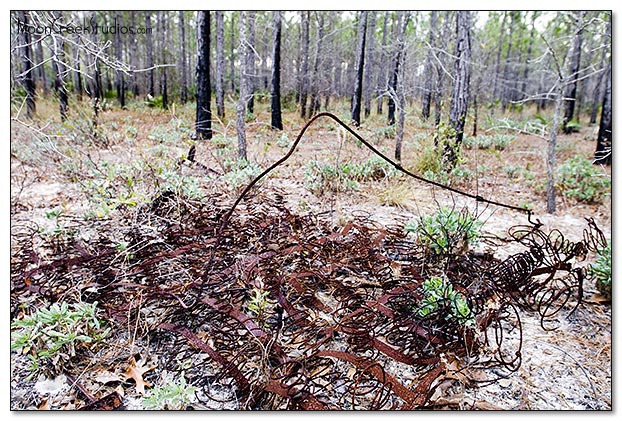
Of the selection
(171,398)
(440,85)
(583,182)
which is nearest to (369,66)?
(440,85)

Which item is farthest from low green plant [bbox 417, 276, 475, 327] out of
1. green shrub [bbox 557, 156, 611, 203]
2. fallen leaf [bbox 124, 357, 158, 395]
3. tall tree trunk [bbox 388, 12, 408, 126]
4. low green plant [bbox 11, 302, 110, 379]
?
tall tree trunk [bbox 388, 12, 408, 126]

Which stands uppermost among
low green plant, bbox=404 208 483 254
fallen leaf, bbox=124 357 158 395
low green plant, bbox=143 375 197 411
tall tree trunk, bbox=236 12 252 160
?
tall tree trunk, bbox=236 12 252 160

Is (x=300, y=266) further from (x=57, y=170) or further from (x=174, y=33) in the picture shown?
(x=174, y=33)

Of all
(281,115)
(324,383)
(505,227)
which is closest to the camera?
(324,383)

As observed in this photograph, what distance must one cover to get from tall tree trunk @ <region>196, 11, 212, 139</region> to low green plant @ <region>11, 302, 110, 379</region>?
181cm

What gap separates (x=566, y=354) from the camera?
1022 mm

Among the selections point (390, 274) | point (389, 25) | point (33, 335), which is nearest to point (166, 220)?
point (33, 335)

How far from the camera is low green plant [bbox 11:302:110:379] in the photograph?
2.92 ft

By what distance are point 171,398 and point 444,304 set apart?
69 cm

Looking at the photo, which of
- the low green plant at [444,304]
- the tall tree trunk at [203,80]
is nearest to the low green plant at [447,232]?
the low green plant at [444,304]

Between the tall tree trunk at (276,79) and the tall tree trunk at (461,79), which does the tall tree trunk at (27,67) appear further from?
the tall tree trunk at (461,79)

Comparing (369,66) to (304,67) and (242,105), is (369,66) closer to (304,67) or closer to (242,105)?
(304,67)

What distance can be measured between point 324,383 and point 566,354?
0.67m

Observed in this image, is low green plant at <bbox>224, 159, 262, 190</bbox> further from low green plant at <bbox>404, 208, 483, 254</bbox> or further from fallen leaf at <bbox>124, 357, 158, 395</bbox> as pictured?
fallen leaf at <bbox>124, 357, 158, 395</bbox>
